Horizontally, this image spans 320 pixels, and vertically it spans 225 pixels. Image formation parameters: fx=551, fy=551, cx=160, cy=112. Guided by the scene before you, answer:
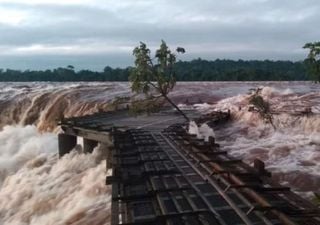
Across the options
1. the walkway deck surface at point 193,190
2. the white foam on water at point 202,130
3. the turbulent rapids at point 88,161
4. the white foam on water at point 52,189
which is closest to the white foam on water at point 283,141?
the turbulent rapids at point 88,161

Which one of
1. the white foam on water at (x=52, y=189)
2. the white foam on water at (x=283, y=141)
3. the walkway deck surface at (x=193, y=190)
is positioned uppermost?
the walkway deck surface at (x=193, y=190)

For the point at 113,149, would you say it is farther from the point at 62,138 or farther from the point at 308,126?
the point at 308,126

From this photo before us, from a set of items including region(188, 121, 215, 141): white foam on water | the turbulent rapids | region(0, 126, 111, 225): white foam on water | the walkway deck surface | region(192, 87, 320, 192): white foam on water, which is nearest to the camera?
the walkway deck surface

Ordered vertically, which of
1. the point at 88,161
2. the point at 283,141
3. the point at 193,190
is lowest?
the point at 88,161

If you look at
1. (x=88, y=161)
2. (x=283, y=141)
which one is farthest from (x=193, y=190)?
(x=283, y=141)

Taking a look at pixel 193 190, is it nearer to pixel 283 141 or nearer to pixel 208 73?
pixel 283 141

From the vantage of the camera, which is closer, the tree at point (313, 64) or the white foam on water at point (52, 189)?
the tree at point (313, 64)

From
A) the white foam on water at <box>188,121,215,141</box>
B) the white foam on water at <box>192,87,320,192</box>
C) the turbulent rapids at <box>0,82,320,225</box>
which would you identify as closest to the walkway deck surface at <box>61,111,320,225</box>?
the turbulent rapids at <box>0,82,320,225</box>

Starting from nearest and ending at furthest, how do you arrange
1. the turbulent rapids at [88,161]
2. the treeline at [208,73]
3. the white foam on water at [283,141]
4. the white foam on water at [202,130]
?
the turbulent rapids at [88,161], the white foam on water at [283,141], the white foam on water at [202,130], the treeline at [208,73]

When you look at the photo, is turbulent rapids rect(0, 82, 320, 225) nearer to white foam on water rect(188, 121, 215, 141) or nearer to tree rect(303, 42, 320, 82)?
white foam on water rect(188, 121, 215, 141)

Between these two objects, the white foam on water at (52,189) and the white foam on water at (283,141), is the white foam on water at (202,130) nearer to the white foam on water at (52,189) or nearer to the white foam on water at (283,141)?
the white foam on water at (283,141)

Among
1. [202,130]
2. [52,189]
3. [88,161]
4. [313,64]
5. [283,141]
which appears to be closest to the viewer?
[313,64]

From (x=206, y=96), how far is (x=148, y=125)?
23.5 m

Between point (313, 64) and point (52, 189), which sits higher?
point (313, 64)
